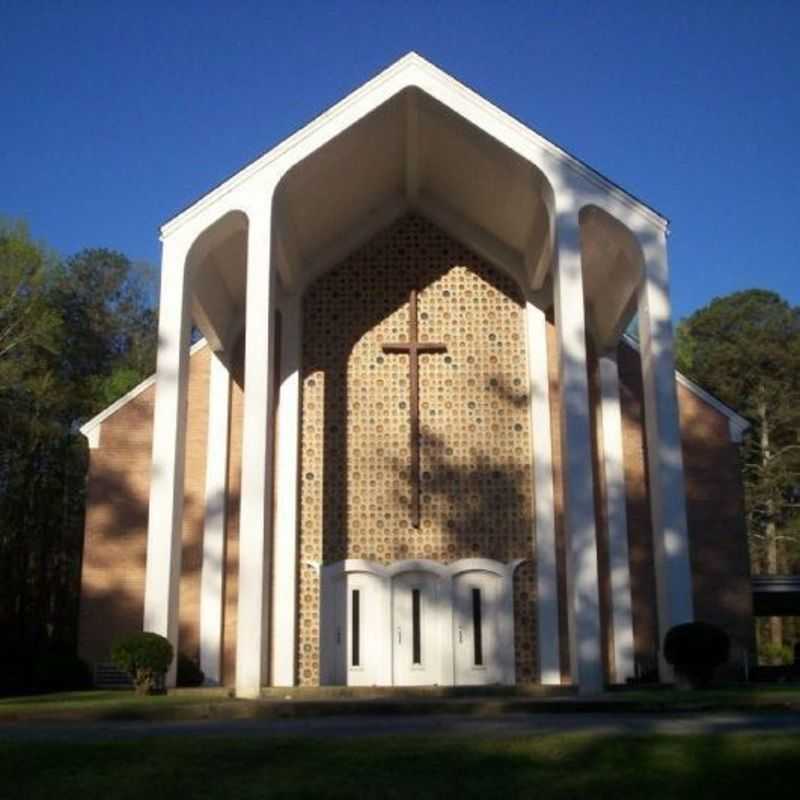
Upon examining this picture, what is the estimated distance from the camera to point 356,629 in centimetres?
1995

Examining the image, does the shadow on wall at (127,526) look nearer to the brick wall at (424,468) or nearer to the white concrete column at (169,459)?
the brick wall at (424,468)

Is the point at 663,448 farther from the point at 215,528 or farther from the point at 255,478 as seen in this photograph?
the point at 215,528

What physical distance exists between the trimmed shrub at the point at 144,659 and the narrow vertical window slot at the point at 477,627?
6.21 metres

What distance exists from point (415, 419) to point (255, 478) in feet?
16.7

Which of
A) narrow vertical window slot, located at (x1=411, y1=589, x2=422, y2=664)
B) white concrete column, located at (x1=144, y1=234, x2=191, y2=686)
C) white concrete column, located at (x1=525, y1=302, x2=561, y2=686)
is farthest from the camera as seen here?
narrow vertical window slot, located at (x1=411, y1=589, x2=422, y2=664)

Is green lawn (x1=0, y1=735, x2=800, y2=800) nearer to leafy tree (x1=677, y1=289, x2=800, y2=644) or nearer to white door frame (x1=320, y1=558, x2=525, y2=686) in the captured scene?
white door frame (x1=320, y1=558, x2=525, y2=686)

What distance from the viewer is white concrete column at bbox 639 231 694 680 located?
16.8m

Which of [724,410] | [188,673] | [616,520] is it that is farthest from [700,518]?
[188,673]

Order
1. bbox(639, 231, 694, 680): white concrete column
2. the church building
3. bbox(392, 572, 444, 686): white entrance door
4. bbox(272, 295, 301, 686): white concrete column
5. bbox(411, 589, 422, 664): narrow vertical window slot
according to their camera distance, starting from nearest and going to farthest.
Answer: bbox(639, 231, 694, 680): white concrete column < the church building < bbox(272, 295, 301, 686): white concrete column < bbox(392, 572, 444, 686): white entrance door < bbox(411, 589, 422, 664): narrow vertical window slot

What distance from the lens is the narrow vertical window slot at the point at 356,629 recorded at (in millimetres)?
19797

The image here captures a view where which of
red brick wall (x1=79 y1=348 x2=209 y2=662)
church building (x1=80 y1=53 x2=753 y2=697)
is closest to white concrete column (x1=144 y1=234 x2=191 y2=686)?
→ church building (x1=80 y1=53 x2=753 y2=697)

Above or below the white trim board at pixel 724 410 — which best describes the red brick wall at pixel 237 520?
below

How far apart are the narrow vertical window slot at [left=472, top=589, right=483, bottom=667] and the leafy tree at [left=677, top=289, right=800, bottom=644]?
22438 millimetres

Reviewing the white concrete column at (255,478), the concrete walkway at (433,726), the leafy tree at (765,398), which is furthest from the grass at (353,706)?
the leafy tree at (765,398)
